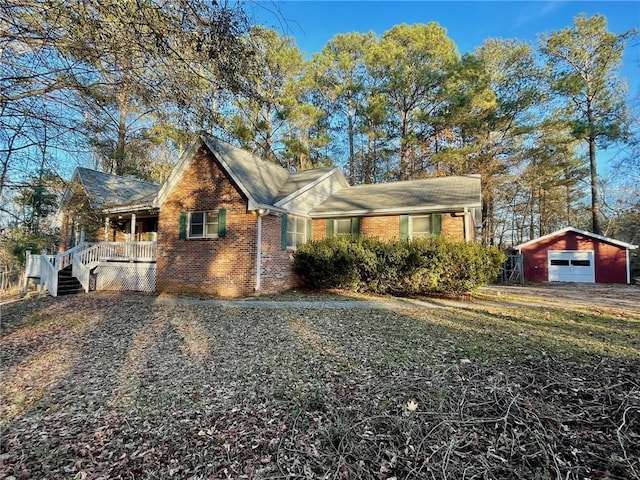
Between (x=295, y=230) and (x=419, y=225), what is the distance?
4.58 metres

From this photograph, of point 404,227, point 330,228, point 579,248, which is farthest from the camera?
point 579,248

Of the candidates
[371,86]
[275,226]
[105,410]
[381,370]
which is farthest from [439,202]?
[371,86]

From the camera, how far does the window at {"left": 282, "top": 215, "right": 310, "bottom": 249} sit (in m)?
12.4

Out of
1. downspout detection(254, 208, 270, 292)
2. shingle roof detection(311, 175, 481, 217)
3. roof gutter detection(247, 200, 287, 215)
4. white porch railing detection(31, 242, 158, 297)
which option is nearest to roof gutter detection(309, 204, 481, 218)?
shingle roof detection(311, 175, 481, 217)

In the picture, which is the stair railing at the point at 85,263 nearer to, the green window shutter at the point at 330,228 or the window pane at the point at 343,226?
the green window shutter at the point at 330,228

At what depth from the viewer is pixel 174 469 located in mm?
2531

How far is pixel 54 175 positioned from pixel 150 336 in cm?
318

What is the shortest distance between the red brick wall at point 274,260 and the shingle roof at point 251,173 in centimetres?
80

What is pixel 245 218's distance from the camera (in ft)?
37.2

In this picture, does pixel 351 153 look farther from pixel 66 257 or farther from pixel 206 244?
pixel 66 257

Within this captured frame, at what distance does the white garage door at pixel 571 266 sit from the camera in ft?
56.5

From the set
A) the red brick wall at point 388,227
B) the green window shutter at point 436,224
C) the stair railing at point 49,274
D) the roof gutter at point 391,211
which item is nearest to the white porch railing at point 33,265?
the stair railing at point 49,274

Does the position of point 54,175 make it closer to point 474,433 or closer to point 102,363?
point 102,363

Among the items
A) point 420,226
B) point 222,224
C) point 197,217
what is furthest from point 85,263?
point 420,226
